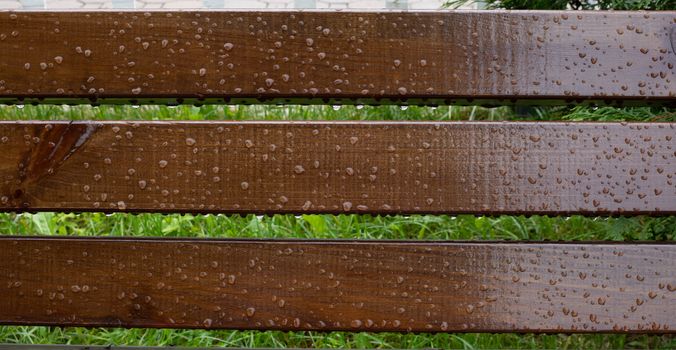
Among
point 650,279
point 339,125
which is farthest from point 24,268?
point 650,279

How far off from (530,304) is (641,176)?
0.31 metres

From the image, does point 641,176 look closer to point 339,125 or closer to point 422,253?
point 422,253

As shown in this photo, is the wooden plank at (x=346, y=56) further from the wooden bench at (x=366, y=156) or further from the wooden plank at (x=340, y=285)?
the wooden plank at (x=340, y=285)

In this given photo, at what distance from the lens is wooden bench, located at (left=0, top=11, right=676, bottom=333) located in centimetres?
133

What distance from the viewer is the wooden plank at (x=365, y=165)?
1328 mm

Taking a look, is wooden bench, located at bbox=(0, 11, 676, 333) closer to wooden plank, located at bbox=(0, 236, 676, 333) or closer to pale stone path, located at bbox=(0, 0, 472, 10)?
wooden plank, located at bbox=(0, 236, 676, 333)

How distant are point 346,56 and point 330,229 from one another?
1277 mm

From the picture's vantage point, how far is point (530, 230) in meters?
2.71

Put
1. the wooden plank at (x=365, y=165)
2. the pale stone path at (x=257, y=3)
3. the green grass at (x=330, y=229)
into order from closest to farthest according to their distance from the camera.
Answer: the wooden plank at (x=365, y=165)
the green grass at (x=330, y=229)
the pale stone path at (x=257, y=3)

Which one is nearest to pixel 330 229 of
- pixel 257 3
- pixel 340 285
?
pixel 340 285

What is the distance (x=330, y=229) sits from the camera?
2.55 metres

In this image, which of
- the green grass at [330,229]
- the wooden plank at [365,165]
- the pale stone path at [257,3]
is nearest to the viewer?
the wooden plank at [365,165]

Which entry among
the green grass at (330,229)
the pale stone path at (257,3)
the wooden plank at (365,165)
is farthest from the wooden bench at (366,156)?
the pale stone path at (257,3)

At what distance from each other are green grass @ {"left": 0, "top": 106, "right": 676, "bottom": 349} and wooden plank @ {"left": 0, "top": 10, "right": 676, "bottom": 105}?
69 cm
